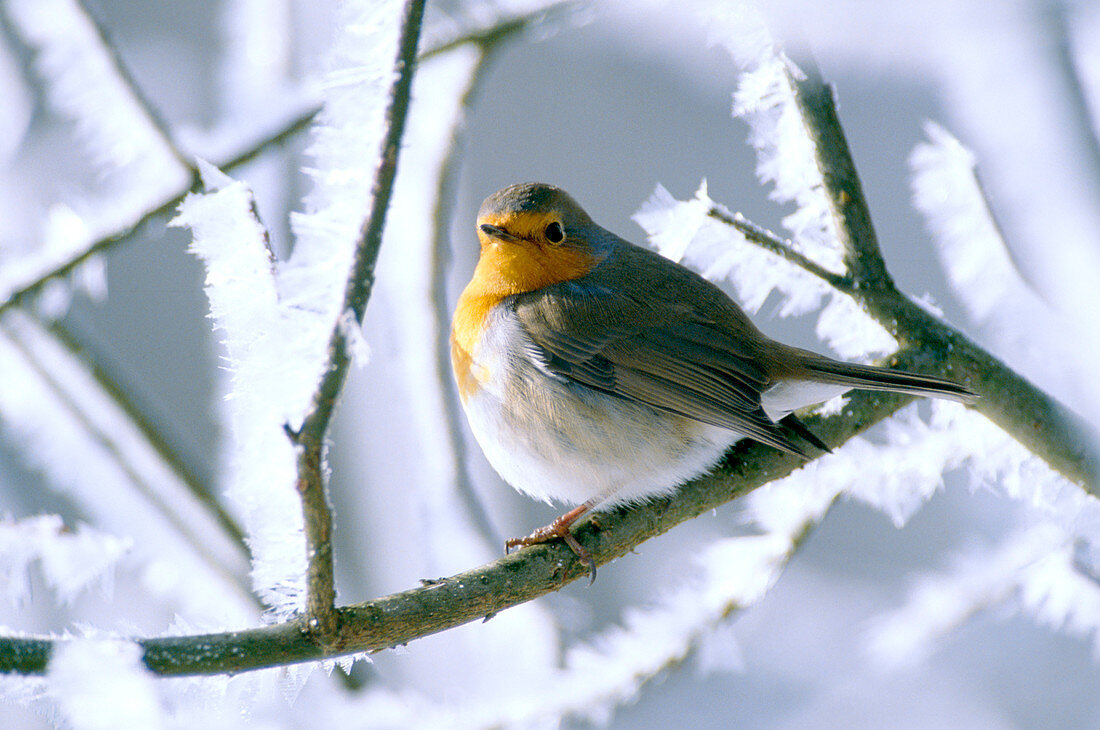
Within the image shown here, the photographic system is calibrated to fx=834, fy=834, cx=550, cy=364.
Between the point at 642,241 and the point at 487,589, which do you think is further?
the point at 642,241

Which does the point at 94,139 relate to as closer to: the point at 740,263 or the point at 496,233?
the point at 496,233

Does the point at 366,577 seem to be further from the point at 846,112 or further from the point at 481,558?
the point at 846,112

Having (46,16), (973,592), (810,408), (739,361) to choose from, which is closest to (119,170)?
(46,16)

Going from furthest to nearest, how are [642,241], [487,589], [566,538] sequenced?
[642,241] < [566,538] < [487,589]

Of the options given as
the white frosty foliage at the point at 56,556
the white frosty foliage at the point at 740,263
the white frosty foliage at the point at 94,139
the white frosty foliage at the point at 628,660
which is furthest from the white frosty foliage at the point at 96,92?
the white frosty foliage at the point at 628,660

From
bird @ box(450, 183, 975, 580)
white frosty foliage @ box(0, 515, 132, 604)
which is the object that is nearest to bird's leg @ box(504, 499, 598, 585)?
bird @ box(450, 183, 975, 580)

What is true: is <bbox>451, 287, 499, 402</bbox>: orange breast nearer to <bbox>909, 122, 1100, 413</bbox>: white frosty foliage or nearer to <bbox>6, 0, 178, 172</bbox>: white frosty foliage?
<bbox>6, 0, 178, 172</bbox>: white frosty foliage

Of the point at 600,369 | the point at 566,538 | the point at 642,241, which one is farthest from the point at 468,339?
the point at 642,241
